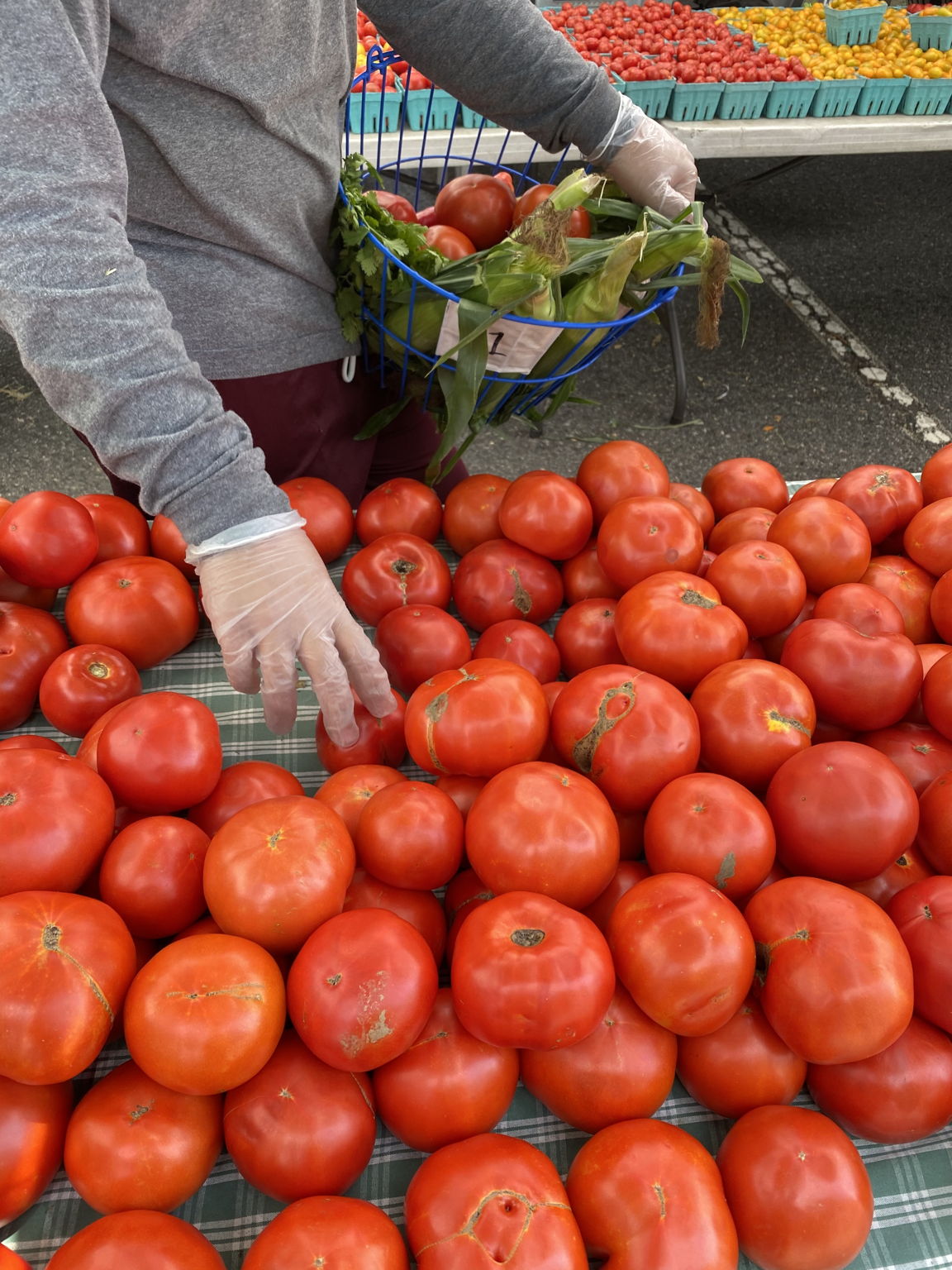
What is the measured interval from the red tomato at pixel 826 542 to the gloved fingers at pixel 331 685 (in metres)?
0.74

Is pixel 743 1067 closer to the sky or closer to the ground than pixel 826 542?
closer to the ground

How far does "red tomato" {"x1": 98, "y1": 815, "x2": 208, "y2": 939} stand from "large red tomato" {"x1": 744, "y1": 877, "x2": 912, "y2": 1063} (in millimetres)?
631

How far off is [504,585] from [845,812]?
2.12 feet

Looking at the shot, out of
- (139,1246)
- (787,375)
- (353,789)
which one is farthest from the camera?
(787,375)

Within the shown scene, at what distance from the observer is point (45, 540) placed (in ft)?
4.39

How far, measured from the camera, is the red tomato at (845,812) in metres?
0.98

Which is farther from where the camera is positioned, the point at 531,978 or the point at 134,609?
the point at 134,609

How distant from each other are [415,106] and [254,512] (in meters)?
2.97

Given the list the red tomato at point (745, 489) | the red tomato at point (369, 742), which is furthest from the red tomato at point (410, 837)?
the red tomato at point (745, 489)

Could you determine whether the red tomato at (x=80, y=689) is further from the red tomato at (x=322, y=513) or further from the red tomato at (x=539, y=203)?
the red tomato at (x=539, y=203)

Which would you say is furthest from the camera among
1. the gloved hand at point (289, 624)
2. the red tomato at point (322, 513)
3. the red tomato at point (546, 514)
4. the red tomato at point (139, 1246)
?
the red tomato at point (322, 513)

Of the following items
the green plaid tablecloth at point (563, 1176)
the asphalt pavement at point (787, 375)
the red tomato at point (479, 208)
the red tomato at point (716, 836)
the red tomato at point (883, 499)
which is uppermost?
the red tomato at point (479, 208)

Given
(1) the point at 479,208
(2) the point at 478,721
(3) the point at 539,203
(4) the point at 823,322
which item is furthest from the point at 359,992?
(4) the point at 823,322

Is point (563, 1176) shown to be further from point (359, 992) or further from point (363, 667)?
point (363, 667)
